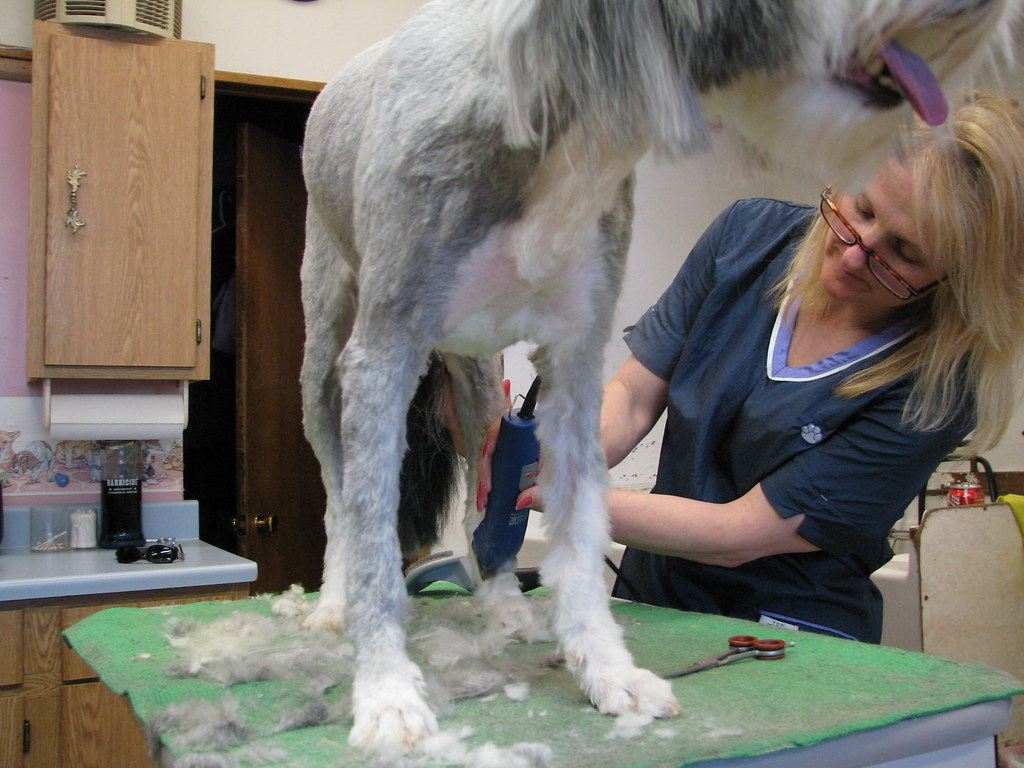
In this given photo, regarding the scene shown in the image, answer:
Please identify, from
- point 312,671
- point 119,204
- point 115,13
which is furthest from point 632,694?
point 115,13

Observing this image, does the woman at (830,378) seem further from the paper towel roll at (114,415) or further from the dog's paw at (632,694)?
the paper towel roll at (114,415)

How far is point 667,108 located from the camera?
68 cm

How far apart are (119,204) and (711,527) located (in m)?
1.94

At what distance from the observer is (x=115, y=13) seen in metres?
2.39

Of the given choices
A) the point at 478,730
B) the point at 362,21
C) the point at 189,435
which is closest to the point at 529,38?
the point at 478,730

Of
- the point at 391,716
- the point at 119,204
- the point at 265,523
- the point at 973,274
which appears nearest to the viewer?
the point at 391,716

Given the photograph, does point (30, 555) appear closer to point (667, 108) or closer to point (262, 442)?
point (262, 442)

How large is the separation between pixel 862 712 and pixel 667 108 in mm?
570

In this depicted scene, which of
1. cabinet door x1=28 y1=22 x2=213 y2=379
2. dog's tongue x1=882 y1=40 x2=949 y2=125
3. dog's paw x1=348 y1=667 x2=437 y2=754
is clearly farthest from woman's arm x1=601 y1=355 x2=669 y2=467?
cabinet door x1=28 y1=22 x2=213 y2=379

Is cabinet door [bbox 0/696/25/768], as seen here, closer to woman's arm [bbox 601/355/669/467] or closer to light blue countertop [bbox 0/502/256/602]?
light blue countertop [bbox 0/502/256/602]

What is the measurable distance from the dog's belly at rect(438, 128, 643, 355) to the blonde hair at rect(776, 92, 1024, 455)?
47cm

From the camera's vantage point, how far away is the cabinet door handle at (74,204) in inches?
94.0

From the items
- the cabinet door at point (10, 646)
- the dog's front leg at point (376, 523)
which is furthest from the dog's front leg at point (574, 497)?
the cabinet door at point (10, 646)

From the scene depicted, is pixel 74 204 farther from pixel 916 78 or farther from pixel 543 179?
pixel 916 78
